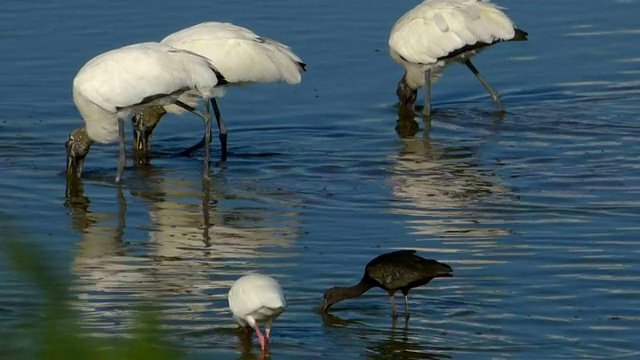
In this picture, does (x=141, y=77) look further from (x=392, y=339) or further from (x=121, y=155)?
(x=392, y=339)

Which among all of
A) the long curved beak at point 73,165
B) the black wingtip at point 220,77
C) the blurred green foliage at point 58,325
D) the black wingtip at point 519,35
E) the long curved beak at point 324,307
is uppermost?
the blurred green foliage at point 58,325

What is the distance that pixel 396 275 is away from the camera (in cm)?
714

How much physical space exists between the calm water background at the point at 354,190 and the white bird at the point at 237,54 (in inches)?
28.0

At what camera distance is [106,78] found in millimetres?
10742

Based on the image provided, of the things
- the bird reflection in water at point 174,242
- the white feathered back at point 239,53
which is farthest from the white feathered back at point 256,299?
the white feathered back at point 239,53

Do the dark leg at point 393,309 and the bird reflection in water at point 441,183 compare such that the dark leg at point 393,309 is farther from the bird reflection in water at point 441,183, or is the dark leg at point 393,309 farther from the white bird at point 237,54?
the white bird at point 237,54

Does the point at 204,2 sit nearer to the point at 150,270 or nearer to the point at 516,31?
the point at 516,31

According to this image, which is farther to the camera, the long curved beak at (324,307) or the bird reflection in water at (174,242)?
the bird reflection in water at (174,242)

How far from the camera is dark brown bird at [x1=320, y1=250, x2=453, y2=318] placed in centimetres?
708

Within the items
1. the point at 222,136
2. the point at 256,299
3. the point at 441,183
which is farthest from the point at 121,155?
the point at 256,299

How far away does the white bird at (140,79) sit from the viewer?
420 inches

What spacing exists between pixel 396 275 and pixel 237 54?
5.06m

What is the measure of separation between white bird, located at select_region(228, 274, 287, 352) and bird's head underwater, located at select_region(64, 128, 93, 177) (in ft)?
16.1

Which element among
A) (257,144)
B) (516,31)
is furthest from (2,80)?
(516,31)
